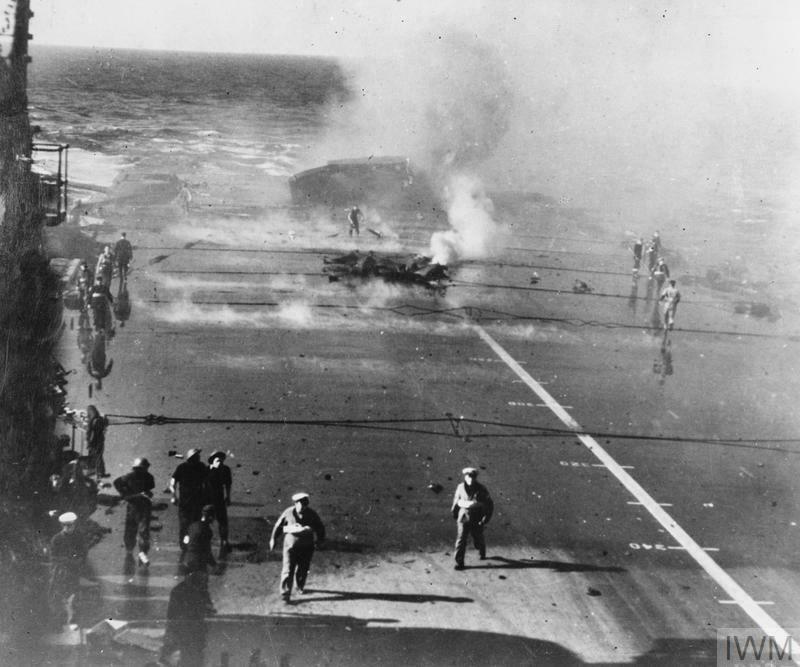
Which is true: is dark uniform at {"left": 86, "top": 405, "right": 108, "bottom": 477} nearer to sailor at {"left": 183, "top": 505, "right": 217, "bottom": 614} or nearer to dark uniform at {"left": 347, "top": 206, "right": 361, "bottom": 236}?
sailor at {"left": 183, "top": 505, "right": 217, "bottom": 614}

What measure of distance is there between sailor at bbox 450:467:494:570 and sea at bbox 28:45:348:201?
45.3m

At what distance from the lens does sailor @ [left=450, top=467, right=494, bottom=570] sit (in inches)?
476

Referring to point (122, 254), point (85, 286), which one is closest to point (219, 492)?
point (85, 286)

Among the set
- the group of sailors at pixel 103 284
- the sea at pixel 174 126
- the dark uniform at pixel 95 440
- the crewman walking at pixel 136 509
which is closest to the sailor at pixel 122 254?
the group of sailors at pixel 103 284

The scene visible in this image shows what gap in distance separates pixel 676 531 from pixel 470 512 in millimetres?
4002

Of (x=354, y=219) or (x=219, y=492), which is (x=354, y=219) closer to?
(x=354, y=219)

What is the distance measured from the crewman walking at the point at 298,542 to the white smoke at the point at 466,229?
2425 centimetres

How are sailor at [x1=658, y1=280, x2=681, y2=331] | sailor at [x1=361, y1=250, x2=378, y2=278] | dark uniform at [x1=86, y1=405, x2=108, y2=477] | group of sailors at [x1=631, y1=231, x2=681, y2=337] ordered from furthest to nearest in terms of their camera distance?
sailor at [x1=361, y1=250, x2=378, y2=278] < group of sailors at [x1=631, y1=231, x2=681, y2=337] < sailor at [x1=658, y1=280, x2=681, y2=331] < dark uniform at [x1=86, y1=405, x2=108, y2=477]

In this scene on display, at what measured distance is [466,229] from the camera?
4444 cm

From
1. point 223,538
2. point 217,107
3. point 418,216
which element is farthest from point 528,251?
point 217,107

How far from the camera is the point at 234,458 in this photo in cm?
1571
